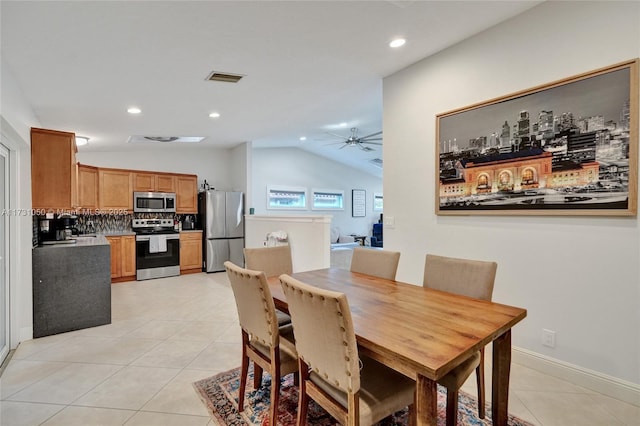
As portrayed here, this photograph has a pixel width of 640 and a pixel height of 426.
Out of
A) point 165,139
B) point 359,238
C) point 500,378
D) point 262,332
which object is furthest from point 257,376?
point 359,238

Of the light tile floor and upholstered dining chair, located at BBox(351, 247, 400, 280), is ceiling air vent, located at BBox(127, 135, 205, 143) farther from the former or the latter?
upholstered dining chair, located at BBox(351, 247, 400, 280)

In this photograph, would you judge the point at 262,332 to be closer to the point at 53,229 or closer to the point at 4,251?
the point at 4,251

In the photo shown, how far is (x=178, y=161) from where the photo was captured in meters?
6.61

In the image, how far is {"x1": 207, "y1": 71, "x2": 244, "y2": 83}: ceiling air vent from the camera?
9.84 feet

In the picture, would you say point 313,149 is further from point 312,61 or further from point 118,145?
point 312,61

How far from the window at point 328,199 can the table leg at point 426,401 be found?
796 cm

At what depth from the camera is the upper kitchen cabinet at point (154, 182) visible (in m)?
5.84

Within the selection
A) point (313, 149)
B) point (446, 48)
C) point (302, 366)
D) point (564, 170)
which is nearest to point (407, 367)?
point (302, 366)

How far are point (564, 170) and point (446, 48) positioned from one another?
152cm

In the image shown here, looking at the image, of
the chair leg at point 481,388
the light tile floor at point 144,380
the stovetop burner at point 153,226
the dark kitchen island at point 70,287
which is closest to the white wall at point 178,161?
the stovetop burner at point 153,226

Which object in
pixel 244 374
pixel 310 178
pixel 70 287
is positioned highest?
pixel 310 178

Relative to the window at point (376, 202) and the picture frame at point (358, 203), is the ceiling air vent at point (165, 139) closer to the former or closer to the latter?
the picture frame at point (358, 203)

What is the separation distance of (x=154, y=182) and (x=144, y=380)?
4505mm

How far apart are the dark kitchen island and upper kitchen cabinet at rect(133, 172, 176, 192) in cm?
264
